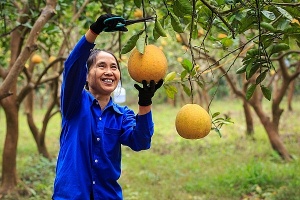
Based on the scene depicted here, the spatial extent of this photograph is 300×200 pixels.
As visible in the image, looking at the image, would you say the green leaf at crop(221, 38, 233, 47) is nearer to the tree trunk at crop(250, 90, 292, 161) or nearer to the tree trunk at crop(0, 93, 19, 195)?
the tree trunk at crop(0, 93, 19, 195)

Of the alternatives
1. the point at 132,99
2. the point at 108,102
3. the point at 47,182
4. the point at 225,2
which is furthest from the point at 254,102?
the point at 132,99

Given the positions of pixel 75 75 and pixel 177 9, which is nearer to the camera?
pixel 177 9

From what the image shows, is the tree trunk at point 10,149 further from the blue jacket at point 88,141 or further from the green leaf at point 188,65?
the green leaf at point 188,65

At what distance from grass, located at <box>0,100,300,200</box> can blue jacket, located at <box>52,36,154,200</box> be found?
2.10 meters

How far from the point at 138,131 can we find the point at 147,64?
57 cm

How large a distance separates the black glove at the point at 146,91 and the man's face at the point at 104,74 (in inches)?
10.6

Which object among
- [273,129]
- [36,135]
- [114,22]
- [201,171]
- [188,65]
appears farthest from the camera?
[36,135]

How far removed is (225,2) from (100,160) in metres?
0.90

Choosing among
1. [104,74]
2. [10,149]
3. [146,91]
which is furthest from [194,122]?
[10,149]

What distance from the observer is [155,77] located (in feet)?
4.69

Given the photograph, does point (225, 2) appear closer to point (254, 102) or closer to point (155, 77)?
point (155, 77)

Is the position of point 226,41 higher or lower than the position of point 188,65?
higher

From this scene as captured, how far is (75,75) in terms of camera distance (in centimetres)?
176

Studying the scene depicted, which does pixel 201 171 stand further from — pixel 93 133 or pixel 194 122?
pixel 194 122
